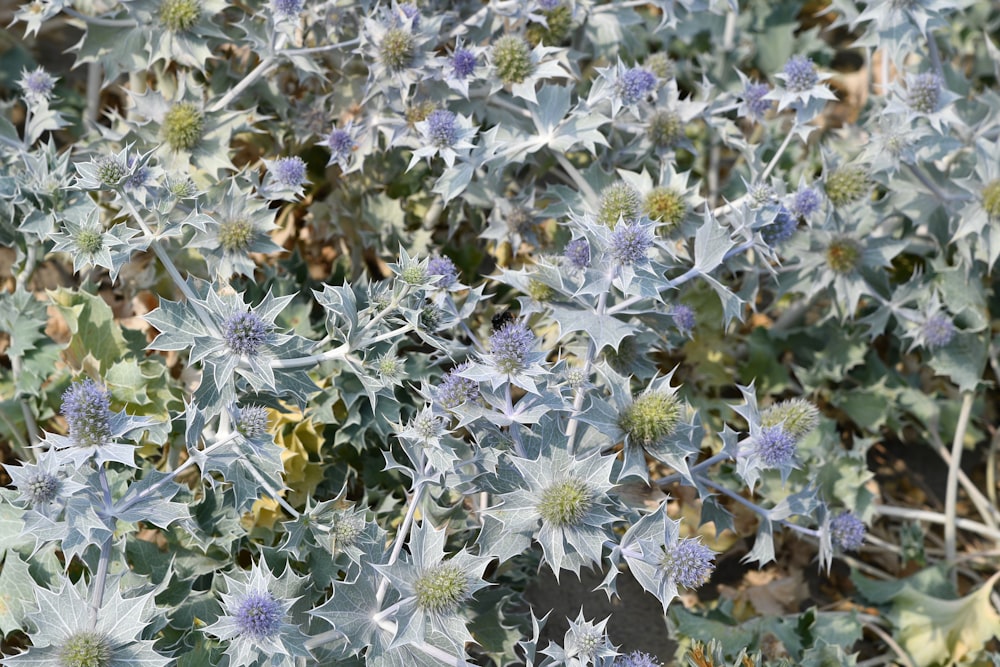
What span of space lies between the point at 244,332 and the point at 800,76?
1.77m

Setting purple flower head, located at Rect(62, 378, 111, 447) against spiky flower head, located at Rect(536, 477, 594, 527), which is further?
spiky flower head, located at Rect(536, 477, 594, 527)

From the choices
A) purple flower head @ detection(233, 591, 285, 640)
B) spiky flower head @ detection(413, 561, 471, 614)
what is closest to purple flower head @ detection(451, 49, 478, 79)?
spiky flower head @ detection(413, 561, 471, 614)

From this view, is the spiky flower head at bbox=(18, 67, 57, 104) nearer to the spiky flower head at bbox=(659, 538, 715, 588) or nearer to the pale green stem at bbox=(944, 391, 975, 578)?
the spiky flower head at bbox=(659, 538, 715, 588)

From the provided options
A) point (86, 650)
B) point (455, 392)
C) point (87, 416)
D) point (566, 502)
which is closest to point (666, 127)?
point (455, 392)

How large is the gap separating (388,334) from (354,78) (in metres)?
1.18

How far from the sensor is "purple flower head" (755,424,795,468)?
2266mm

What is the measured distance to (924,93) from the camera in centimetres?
276

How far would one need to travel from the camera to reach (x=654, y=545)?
210cm

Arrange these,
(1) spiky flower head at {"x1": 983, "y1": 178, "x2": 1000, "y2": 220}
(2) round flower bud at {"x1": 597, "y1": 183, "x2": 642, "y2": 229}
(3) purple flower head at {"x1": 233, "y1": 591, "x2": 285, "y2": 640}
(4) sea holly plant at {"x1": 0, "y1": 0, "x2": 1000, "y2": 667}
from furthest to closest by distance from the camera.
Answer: (1) spiky flower head at {"x1": 983, "y1": 178, "x2": 1000, "y2": 220} < (2) round flower bud at {"x1": 597, "y1": 183, "x2": 642, "y2": 229} < (4) sea holly plant at {"x1": 0, "y1": 0, "x2": 1000, "y2": 667} < (3) purple flower head at {"x1": 233, "y1": 591, "x2": 285, "y2": 640}

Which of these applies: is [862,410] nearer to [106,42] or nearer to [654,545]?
[654,545]

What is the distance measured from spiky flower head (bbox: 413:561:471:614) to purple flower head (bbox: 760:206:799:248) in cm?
129

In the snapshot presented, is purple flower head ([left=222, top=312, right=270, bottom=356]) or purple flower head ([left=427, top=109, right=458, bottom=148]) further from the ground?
purple flower head ([left=427, top=109, right=458, bottom=148])

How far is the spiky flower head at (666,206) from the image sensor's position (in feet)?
8.61

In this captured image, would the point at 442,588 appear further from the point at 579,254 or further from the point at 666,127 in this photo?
the point at 666,127
